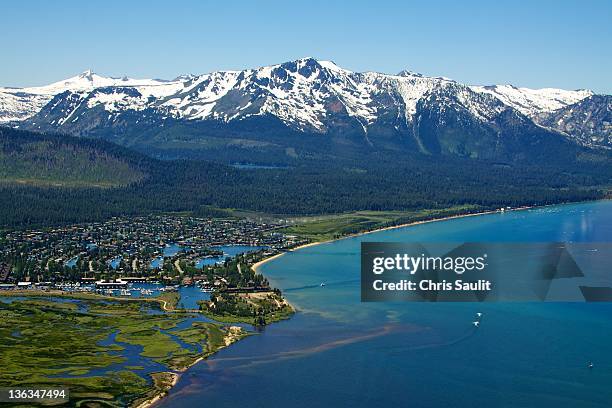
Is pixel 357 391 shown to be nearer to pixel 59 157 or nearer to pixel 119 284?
pixel 119 284

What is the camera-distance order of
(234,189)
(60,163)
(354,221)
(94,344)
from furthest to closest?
1. (60,163)
2. (234,189)
3. (354,221)
4. (94,344)

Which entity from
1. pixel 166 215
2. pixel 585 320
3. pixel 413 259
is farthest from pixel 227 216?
pixel 413 259

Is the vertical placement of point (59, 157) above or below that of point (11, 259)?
above

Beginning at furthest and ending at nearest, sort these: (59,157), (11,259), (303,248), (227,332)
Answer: (59,157), (303,248), (11,259), (227,332)

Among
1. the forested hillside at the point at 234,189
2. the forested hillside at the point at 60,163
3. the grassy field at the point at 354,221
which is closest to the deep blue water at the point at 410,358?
the grassy field at the point at 354,221

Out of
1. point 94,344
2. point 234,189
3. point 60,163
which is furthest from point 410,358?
point 60,163

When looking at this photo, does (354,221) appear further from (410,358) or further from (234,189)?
(410,358)
